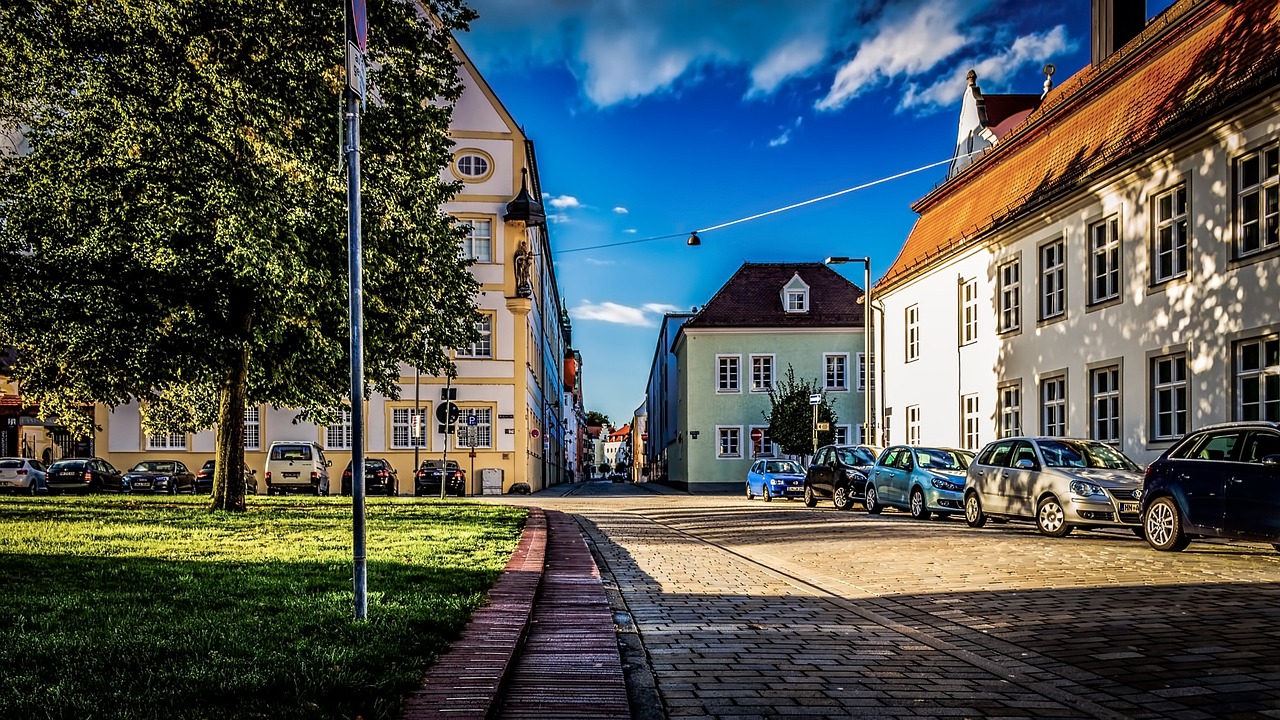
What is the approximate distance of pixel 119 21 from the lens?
17.7m

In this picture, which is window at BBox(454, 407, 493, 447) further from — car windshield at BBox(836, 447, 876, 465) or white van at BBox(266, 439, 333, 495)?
car windshield at BBox(836, 447, 876, 465)

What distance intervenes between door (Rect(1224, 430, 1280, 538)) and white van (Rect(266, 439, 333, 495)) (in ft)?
93.2

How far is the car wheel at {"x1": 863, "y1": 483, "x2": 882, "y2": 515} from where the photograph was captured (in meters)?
25.0

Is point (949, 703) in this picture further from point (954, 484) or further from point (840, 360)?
point (840, 360)

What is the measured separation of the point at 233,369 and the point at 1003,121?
80.3 ft

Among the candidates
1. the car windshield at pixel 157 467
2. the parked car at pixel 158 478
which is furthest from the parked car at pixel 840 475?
the car windshield at pixel 157 467

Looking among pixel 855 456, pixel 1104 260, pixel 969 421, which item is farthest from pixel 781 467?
pixel 1104 260

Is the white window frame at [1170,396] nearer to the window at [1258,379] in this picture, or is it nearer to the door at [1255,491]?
the window at [1258,379]

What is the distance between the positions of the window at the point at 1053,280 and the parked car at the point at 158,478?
30.5 metres

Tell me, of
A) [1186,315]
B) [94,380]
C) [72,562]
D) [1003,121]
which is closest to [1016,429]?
[1186,315]

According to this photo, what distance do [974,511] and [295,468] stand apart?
22.7 metres

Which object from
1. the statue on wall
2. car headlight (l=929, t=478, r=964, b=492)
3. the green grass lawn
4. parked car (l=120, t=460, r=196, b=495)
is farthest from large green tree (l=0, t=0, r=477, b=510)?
the statue on wall

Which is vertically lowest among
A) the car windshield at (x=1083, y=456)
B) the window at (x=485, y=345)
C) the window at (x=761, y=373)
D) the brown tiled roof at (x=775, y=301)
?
the car windshield at (x=1083, y=456)

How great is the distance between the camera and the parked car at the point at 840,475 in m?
26.9
